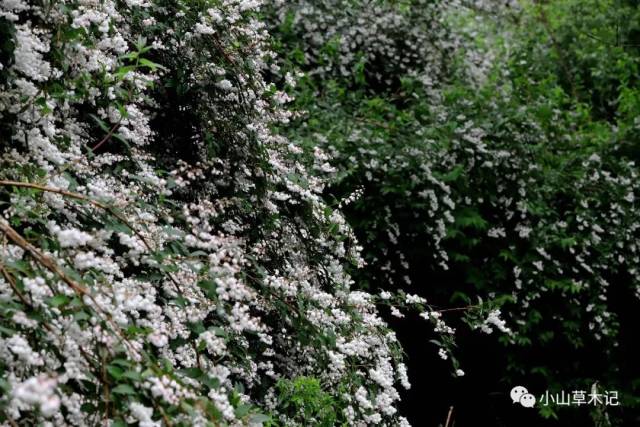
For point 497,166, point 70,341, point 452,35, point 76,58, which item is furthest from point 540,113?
point 70,341

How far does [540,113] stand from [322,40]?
75.5 inches

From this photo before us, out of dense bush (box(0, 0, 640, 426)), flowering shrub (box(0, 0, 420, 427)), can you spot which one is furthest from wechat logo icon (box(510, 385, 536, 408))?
flowering shrub (box(0, 0, 420, 427))

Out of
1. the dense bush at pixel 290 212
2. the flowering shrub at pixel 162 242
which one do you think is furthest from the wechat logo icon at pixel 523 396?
the flowering shrub at pixel 162 242

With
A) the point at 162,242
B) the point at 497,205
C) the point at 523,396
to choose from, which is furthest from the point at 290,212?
the point at 523,396

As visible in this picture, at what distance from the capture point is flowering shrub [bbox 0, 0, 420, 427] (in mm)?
1541

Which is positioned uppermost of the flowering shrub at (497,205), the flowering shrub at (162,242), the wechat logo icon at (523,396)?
the flowering shrub at (497,205)

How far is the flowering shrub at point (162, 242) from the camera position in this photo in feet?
5.06

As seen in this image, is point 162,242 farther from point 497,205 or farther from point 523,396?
point 523,396

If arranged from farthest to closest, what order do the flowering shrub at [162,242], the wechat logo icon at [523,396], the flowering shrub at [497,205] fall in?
the wechat logo icon at [523,396], the flowering shrub at [497,205], the flowering shrub at [162,242]

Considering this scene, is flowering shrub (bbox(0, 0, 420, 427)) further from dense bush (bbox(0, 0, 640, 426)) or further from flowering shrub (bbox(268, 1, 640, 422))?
flowering shrub (bbox(268, 1, 640, 422))

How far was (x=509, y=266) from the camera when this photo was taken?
5230 millimetres

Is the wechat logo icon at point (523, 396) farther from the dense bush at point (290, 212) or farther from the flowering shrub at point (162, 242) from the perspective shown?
the flowering shrub at point (162, 242)

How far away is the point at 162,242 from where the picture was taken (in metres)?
2.10

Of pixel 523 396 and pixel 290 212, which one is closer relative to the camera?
pixel 290 212
